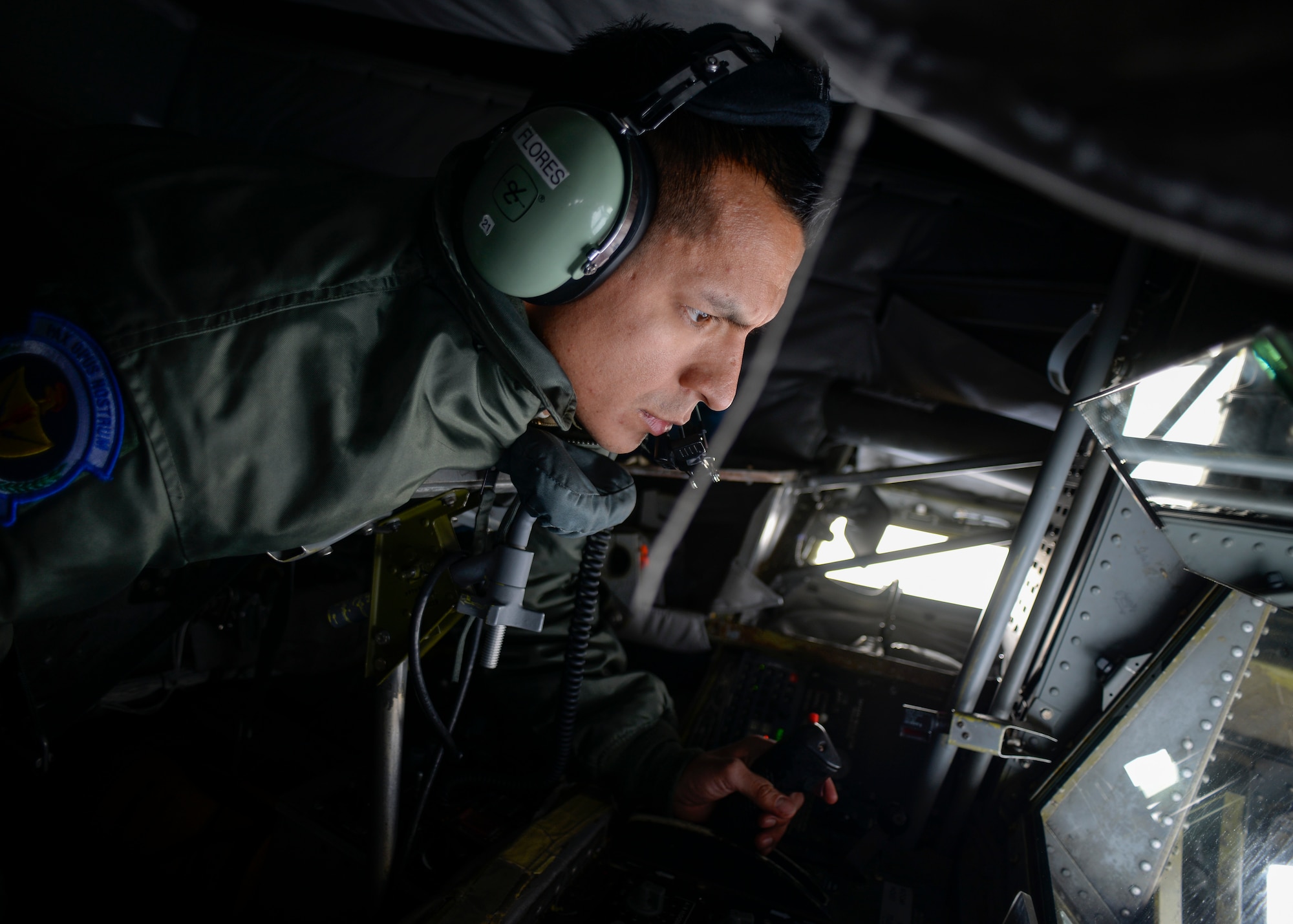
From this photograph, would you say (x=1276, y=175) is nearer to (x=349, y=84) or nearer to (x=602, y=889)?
(x=602, y=889)

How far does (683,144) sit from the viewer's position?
0.87 m

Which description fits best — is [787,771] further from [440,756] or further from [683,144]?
[683,144]

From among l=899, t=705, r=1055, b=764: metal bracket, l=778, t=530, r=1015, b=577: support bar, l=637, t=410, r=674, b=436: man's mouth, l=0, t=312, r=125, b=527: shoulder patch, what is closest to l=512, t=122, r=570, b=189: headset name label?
l=637, t=410, r=674, b=436: man's mouth

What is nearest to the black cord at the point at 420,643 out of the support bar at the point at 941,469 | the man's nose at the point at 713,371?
the man's nose at the point at 713,371

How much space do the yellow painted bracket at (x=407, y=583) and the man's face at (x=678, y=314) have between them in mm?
337

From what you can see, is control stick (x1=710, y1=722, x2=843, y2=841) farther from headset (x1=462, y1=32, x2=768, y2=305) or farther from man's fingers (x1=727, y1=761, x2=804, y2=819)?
headset (x1=462, y1=32, x2=768, y2=305)

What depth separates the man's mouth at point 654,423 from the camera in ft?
3.17

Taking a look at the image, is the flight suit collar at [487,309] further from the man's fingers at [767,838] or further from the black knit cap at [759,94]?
the man's fingers at [767,838]

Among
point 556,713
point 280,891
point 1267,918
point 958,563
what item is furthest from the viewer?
point 958,563

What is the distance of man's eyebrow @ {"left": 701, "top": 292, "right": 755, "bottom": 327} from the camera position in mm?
858

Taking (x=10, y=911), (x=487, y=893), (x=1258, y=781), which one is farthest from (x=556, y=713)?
(x=10, y=911)

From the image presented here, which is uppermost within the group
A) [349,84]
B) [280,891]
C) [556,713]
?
[349,84]

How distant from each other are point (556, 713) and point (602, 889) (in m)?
0.33

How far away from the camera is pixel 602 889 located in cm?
112
